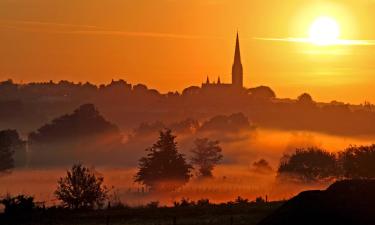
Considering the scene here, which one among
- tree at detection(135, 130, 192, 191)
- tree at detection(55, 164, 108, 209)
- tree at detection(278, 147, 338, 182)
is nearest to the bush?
tree at detection(55, 164, 108, 209)

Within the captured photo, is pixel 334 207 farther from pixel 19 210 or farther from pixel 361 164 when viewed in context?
pixel 361 164

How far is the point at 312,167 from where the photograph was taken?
135500 mm

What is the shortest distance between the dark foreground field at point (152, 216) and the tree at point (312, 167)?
74064 mm

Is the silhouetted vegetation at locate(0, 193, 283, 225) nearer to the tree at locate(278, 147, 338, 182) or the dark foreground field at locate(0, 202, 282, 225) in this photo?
the dark foreground field at locate(0, 202, 282, 225)

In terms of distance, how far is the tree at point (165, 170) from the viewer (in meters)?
122

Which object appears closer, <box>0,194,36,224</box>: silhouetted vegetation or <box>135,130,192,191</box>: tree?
<box>0,194,36,224</box>: silhouetted vegetation

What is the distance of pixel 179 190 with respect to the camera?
122 m

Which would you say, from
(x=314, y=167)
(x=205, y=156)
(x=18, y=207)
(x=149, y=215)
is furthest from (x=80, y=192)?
(x=205, y=156)

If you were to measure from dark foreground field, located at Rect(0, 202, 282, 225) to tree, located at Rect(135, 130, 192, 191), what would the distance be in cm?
5781

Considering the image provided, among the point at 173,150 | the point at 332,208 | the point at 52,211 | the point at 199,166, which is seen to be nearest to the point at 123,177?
the point at 199,166

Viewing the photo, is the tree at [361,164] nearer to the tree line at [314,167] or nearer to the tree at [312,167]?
the tree line at [314,167]

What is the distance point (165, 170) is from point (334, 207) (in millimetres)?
90644

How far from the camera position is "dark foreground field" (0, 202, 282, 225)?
51.4 meters

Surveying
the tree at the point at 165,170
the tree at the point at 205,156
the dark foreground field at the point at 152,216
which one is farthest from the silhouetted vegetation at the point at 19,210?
the tree at the point at 205,156
